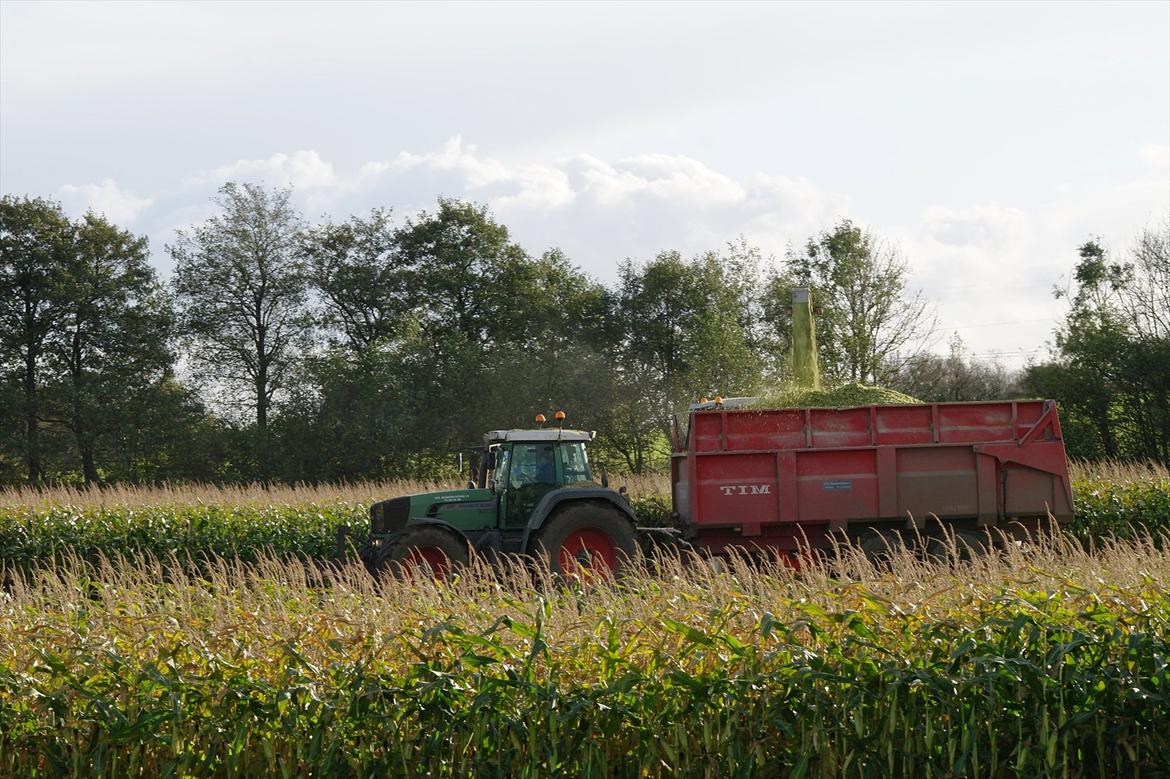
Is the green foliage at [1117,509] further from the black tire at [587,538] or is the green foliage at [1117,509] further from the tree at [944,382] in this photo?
the tree at [944,382]

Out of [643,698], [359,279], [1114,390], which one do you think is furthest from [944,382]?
[643,698]

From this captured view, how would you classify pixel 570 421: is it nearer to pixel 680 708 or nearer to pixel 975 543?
pixel 975 543

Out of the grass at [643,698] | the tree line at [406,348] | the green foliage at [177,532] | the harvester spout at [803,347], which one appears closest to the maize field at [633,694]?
the grass at [643,698]

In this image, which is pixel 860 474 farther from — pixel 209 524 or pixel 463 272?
pixel 463 272

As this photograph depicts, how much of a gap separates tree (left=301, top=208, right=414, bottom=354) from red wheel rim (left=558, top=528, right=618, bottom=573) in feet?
86.1

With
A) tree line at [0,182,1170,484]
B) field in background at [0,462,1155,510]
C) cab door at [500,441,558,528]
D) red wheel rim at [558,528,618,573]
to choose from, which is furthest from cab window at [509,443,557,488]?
tree line at [0,182,1170,484]

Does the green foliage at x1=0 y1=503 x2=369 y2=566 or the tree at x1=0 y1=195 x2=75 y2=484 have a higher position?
the tree at x1=0 y1=195 x2=75 y2=484

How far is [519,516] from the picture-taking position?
1241 cm

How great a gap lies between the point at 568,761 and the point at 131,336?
33610 millimetres

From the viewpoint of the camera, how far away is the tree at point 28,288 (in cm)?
3469

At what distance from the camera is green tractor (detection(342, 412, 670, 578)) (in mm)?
11797

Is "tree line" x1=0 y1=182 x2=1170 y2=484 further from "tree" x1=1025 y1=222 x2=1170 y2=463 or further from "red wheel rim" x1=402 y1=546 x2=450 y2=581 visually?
"red wheel rim" x1=402 y1=546 x2=450 y2=581

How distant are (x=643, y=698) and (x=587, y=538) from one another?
6.98 meters

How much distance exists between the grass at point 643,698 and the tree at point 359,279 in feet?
106
